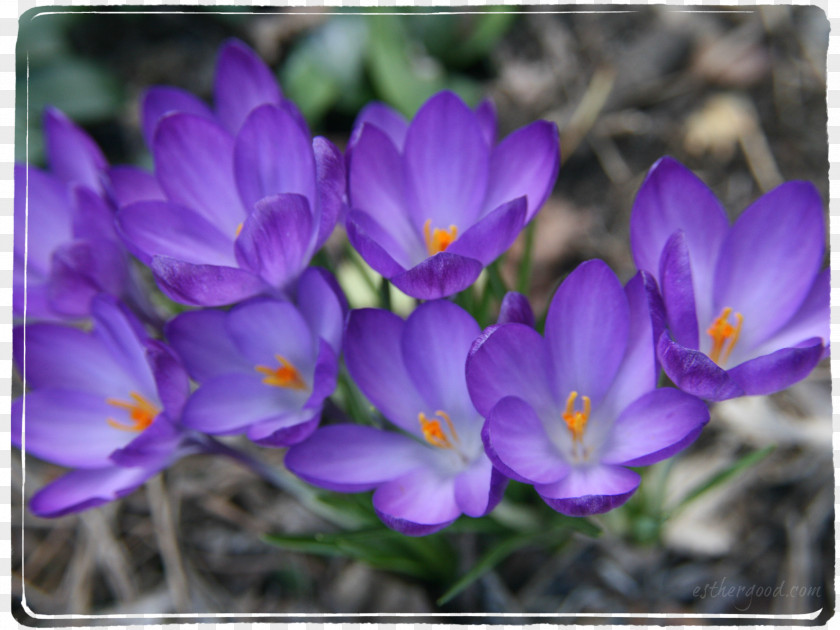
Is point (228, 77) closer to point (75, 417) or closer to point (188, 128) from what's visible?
point (188, 128)

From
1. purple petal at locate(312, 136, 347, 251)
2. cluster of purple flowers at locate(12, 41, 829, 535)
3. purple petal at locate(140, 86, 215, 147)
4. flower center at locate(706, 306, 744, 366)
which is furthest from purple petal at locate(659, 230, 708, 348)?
purple petal at locate(140, 86, 215, 147)

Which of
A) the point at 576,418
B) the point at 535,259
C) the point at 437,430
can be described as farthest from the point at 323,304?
the point at 535,259

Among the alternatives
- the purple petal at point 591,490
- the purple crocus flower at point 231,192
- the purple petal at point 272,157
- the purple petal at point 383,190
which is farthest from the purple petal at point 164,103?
the purple petal at point 591,490

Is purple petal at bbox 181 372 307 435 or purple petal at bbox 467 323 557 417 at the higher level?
purple petal at bbox 467 323 557 417

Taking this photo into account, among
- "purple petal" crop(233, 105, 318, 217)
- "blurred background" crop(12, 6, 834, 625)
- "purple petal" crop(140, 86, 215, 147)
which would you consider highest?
"purple petal" crop(140, 86, 215, 147)

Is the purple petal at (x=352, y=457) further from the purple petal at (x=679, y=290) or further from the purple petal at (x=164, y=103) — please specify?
the purple petal at (x=164, y=103)

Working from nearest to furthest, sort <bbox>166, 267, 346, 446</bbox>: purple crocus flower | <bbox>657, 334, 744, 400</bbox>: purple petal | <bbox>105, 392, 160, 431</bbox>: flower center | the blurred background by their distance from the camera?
<bbox>657, 334, 744, 400</bbox>: purple petal < <bbox>166, 267, 346, 446</bbox>: purple crocus flower < <bbox>105, 392, 160, 431</bbox>: flower center < the blurred background

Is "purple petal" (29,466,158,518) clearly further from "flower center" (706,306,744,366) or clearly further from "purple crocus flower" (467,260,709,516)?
"flower center" (706,306,744,366)
